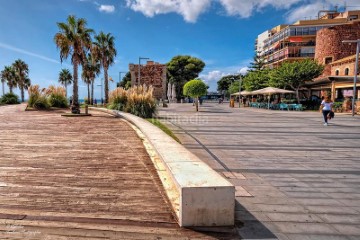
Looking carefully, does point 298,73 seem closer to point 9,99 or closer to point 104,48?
point 104,48

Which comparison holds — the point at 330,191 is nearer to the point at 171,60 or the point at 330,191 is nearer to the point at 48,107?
the point at 48,107

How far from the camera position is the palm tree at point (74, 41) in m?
14.7

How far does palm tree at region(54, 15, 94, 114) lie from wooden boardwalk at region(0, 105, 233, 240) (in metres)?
11.0

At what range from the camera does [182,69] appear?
69.4 meters

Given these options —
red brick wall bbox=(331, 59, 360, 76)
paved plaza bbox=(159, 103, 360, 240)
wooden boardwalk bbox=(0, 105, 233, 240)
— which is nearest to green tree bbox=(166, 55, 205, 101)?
red brick wall bbox=(331, 59, 360, 76)

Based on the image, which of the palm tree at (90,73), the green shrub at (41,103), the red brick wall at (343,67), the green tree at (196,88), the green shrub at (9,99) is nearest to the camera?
the green shrub at (41,103)

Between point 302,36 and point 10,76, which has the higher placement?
point 302,36

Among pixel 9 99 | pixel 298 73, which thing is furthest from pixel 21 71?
pixel 298 73

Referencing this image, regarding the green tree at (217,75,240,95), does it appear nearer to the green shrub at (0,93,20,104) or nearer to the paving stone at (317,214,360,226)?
the green shrub at (0,93,20,104)

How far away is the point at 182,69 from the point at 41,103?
52.4 m

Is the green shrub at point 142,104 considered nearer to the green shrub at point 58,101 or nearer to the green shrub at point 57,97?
the green shrub at point 57,97

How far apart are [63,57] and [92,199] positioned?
14295mm

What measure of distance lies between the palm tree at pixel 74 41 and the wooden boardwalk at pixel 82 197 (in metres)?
11.0

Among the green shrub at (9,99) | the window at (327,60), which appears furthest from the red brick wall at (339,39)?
the green shrub at (9,99)
